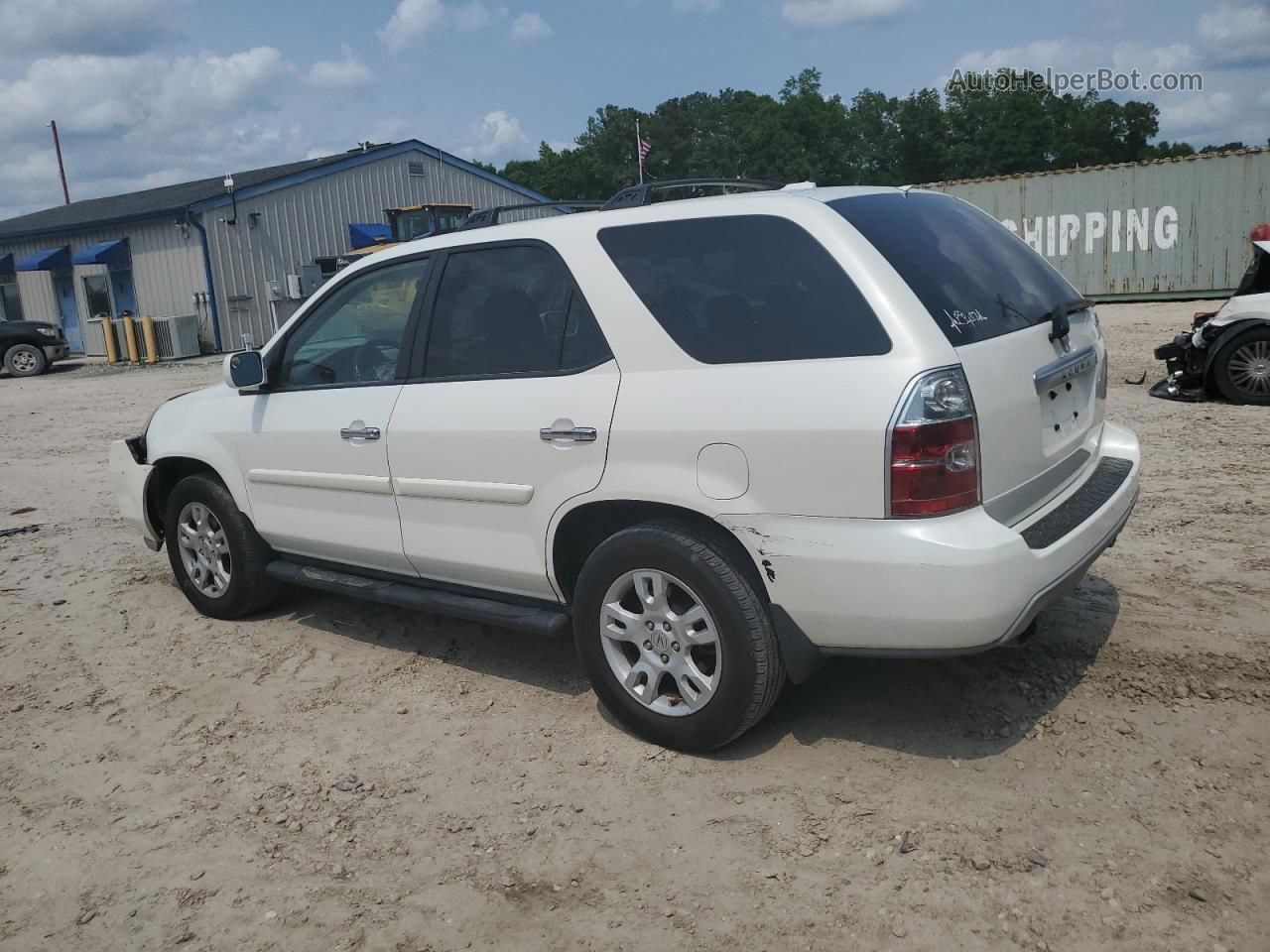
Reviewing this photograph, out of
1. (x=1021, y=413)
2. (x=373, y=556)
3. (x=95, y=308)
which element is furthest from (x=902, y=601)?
(x=95, y=308)

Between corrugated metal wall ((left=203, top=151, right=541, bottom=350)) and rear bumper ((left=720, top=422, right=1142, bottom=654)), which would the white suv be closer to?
rear bumper ((left=720, top=422, right=1142, bottom=654))

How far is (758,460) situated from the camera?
Result: 3.24 m

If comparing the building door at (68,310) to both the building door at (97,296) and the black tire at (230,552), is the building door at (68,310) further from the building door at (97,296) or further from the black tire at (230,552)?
the black tire at (230,552)

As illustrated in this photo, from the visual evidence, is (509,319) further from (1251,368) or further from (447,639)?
(1251,368)

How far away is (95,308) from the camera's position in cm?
3005

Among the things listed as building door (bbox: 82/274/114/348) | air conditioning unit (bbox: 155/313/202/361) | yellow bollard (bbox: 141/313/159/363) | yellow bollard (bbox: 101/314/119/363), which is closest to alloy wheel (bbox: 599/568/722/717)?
yellow bollard (bbox: 141/313/159/363)

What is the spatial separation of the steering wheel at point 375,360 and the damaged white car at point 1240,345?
8024 millimetres

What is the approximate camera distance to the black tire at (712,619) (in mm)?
3342

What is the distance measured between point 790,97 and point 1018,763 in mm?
88743

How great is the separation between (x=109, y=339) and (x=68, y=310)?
611 cm

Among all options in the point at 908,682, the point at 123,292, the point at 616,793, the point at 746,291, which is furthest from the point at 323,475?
the point at 123,292

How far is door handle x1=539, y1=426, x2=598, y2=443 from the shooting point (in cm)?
362

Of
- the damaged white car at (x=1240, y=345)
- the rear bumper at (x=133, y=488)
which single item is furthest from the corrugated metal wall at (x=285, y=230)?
the damaged white car at (x=1240, y=345)

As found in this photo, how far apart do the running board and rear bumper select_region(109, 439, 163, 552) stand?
0.97 metres
